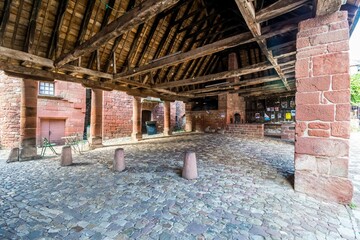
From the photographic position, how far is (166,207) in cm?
211

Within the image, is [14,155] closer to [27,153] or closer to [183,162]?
[27,153]

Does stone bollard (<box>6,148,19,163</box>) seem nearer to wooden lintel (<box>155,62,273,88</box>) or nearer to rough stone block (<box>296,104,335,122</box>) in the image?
wooden lintel (<box>155,62,273,88</box>)

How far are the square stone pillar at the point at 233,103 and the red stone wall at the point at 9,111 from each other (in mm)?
10926

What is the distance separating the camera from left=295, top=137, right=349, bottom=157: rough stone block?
7.06 ft

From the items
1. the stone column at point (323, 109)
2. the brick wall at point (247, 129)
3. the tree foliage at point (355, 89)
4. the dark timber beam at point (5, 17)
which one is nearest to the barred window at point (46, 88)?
the dark timber beam at point (5, 17)

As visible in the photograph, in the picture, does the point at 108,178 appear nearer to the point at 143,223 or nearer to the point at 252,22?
the point at 143,223

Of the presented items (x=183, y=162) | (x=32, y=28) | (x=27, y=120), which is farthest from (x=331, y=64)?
(x=27, y=120)

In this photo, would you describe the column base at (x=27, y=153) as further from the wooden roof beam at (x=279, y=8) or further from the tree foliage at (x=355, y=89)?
the tree foliage at (x=355, y=89)

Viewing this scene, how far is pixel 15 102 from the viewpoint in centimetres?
780

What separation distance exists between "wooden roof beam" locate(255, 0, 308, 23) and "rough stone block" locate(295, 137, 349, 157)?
201 centimetres

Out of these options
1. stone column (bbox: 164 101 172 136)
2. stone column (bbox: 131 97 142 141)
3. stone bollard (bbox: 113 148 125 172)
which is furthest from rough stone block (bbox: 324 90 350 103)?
stone column (bbox: 164 101 172 136)

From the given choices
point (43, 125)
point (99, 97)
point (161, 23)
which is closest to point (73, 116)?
point (43, 125)

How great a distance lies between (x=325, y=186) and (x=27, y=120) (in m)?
7.53

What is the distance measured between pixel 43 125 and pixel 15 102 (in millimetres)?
1631
